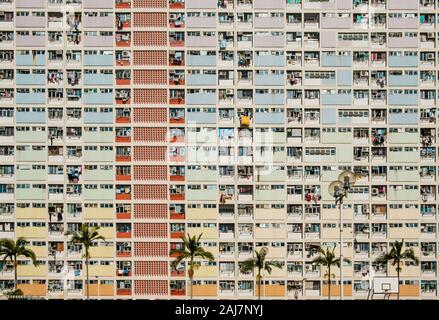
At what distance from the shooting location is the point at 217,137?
14.8 ft

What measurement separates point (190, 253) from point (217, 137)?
1.15 metres

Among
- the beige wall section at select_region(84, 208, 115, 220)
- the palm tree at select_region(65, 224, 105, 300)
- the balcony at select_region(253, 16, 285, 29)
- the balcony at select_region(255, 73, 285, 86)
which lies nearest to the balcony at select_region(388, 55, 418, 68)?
the balcony at select_region(255, 73, 285, 86)

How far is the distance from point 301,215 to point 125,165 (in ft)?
5.21

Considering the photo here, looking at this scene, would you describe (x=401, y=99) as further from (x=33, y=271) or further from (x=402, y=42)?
(x=33, y=271)

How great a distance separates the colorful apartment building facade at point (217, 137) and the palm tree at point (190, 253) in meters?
0.07

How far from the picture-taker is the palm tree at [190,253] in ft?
16.3

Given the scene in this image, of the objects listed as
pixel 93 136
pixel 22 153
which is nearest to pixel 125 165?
pixel 93 136

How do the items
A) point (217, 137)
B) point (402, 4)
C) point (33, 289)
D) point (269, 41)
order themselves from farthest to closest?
point (269, 41) → point (402, 4) → point (217, 137) → point (33, 289)

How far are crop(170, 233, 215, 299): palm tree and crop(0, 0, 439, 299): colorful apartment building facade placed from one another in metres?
0.07

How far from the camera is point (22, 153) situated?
473 centimetres

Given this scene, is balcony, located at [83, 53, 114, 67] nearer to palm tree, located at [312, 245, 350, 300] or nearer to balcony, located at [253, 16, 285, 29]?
balcony, located at [253, 16, 285, 29]

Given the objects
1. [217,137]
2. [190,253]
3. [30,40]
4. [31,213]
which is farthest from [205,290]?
[30,40]

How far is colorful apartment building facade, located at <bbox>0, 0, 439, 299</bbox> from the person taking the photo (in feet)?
15.4

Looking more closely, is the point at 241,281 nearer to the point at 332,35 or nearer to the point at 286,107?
the point at 286,107
